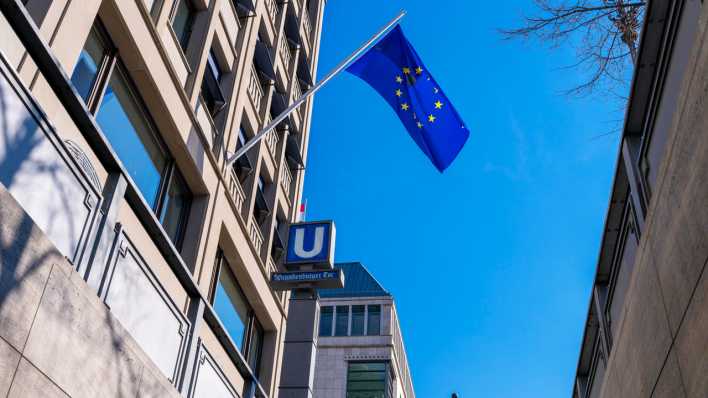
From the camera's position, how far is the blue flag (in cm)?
1792

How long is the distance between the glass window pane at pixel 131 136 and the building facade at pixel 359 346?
185ft

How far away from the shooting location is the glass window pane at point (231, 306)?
1647 cm

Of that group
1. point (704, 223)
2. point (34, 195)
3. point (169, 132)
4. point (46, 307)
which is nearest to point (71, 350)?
point (46, 307)

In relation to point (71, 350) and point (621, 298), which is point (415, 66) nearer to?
point (621, 298)

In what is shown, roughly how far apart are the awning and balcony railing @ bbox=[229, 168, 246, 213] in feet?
13.7

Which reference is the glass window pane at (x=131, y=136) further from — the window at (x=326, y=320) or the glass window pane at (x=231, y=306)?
the window at (x=326, y=320)

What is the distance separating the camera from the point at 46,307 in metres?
6.31

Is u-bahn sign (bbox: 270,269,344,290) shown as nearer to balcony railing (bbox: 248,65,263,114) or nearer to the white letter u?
the white letter u

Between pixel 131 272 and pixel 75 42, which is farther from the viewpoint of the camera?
pixel 75 42

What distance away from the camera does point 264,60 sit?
2089 centimetres

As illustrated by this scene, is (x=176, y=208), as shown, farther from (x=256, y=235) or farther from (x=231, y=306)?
(x=256, y=235)

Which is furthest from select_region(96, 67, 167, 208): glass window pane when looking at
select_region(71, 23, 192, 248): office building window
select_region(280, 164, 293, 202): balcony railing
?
select_region(280, 164, 293, 202): balcony railing

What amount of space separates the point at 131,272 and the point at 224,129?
7.76 metres

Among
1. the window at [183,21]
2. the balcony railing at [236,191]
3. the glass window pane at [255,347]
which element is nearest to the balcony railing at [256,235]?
the balcony railing at [236,191]
